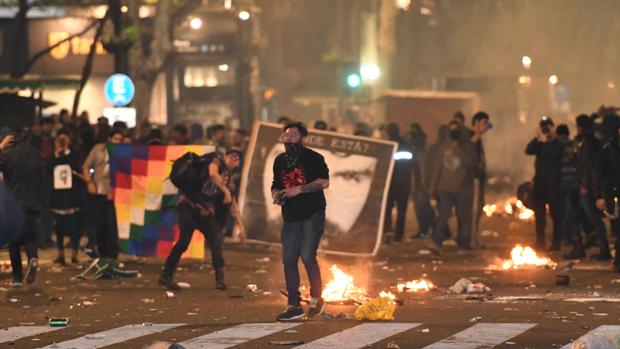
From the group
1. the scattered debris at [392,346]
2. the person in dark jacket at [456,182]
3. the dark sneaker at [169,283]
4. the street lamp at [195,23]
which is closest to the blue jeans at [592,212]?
the person in dark jacket at [456,182]

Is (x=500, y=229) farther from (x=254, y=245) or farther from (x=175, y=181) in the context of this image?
(x=175, y=181)

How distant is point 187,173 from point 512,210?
10.5 meters

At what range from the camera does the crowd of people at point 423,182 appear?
16750mm

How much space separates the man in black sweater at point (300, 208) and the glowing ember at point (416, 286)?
253cm

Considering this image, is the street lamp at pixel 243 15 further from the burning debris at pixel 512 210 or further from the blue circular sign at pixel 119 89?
the burning debris at pixel 512 210

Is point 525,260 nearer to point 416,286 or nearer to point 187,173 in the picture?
point 416,286

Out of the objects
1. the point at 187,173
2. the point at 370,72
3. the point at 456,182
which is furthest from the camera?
the point at 370,72

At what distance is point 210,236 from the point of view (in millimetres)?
16219

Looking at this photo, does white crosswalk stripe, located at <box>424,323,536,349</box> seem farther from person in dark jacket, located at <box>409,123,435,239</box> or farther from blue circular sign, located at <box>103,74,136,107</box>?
blue circular sign, located at <box>103,74,136,107</box>

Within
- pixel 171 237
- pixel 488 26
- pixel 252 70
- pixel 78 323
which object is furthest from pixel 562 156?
pixel 488 26

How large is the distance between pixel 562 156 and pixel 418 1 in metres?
62.1

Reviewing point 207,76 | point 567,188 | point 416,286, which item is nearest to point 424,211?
point 567,188

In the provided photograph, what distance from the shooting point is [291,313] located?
1302 cm

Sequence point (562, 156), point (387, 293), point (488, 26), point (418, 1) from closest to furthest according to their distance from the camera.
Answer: point (387, 293), point (562, 156), point (488, 26), point (418, 1)
